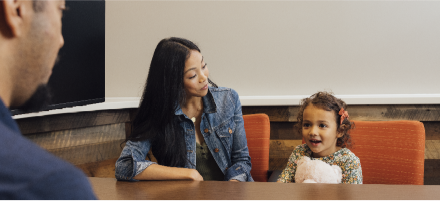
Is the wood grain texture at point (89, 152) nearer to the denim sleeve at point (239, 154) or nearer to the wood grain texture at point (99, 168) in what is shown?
the wood grain texture at point (99, 168)

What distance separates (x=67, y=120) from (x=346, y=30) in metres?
1.83

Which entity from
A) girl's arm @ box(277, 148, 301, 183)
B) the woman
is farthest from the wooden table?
girl's arm @ box(277, 148, 301, 183)

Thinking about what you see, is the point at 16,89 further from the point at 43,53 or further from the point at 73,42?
the point at 73,42

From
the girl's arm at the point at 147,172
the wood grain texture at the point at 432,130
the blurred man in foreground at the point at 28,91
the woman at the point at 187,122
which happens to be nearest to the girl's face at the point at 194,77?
the woman at the point at 187,122

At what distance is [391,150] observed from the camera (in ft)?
5.16

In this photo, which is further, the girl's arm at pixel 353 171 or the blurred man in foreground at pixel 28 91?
the girl's arm at pixel 353 171

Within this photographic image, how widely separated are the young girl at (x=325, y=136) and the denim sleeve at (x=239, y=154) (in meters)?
0.17

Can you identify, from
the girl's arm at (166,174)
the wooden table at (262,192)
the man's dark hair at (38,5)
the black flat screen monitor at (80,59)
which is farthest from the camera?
the black flat screen monitor at (80,59)

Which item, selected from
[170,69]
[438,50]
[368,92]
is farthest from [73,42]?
[438,50]

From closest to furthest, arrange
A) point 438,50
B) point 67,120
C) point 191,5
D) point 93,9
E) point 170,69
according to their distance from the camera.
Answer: point 170,69 < point 67,120 < point 93,9 < point 438,50 < point 191,5

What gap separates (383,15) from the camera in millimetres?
2281

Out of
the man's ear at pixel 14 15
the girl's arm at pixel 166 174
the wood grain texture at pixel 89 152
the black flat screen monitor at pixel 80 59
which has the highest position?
the man's ear at pixel 14 15

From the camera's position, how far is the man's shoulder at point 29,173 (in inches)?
12.1

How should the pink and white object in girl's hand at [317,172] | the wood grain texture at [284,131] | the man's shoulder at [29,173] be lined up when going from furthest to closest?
the wood grain texture at [284,131], the pink and white object in girl's hand at [317,172], the man's shoulder at [29,173]
